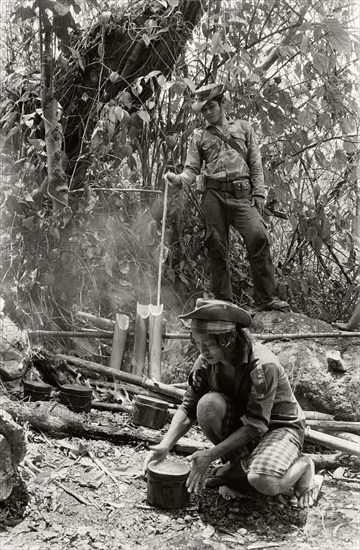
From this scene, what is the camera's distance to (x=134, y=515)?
10.8 feet

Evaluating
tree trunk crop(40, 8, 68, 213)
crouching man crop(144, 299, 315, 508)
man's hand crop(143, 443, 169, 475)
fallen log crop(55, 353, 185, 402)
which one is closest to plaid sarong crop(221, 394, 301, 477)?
crouching man crop(144, 299, 315, 508)

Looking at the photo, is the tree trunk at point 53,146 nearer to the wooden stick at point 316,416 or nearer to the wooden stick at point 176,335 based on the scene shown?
the wooden stick at point 176,335

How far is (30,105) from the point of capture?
21.1 ft

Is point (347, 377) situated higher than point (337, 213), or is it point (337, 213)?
point (337, 213)

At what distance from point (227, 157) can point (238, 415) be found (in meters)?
2.96

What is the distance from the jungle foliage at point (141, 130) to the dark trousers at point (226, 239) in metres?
0.73

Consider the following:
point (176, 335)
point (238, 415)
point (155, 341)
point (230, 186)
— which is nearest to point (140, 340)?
point (155, 341)

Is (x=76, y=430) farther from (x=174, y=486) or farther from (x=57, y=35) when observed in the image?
(x=57, y=35)

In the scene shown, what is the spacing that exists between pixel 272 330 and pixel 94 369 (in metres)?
1.65

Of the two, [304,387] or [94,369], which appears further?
[94,369]

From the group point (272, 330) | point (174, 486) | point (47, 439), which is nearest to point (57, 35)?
point (272, 330)

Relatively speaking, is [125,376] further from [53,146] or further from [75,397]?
[53,146]

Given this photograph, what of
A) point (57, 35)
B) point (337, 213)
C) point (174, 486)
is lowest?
point (174, 486)

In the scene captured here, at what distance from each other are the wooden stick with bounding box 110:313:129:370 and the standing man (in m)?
1.08
